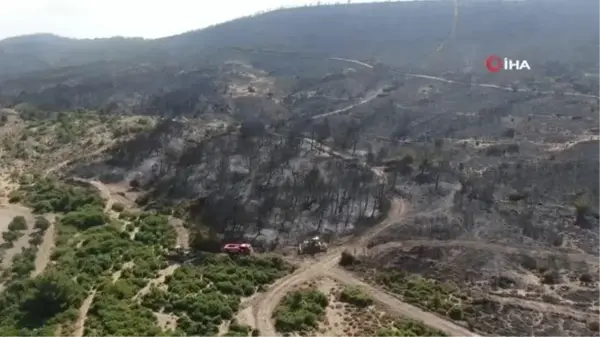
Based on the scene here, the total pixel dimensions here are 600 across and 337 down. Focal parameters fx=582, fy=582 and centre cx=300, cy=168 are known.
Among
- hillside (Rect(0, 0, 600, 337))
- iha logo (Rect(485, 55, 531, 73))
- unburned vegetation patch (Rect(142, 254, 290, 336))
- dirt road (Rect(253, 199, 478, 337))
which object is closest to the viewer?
unburned vegetation patch (Rect(142, 254, 290, 336))

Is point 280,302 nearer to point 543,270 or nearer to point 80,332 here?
point 80,332

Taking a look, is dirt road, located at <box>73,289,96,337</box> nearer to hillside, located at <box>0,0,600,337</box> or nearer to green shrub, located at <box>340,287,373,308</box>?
hillside, located at <box>0,0,600,337</box>

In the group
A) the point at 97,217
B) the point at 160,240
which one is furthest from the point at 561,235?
the point at 97,217

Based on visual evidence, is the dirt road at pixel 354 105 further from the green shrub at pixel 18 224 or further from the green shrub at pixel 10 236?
the green shrub at pixel 10 236

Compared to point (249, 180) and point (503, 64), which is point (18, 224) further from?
point (503, 64)

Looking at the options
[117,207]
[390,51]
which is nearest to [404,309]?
[117,207]

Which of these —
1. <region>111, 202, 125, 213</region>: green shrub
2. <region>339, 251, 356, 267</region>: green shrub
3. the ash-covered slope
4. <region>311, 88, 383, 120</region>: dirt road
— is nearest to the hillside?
<region>339, 251, 356, 267</region>: green shrub

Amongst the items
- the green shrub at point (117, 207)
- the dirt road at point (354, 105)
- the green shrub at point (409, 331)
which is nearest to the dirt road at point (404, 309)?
the green shrub at point (409, 331)
